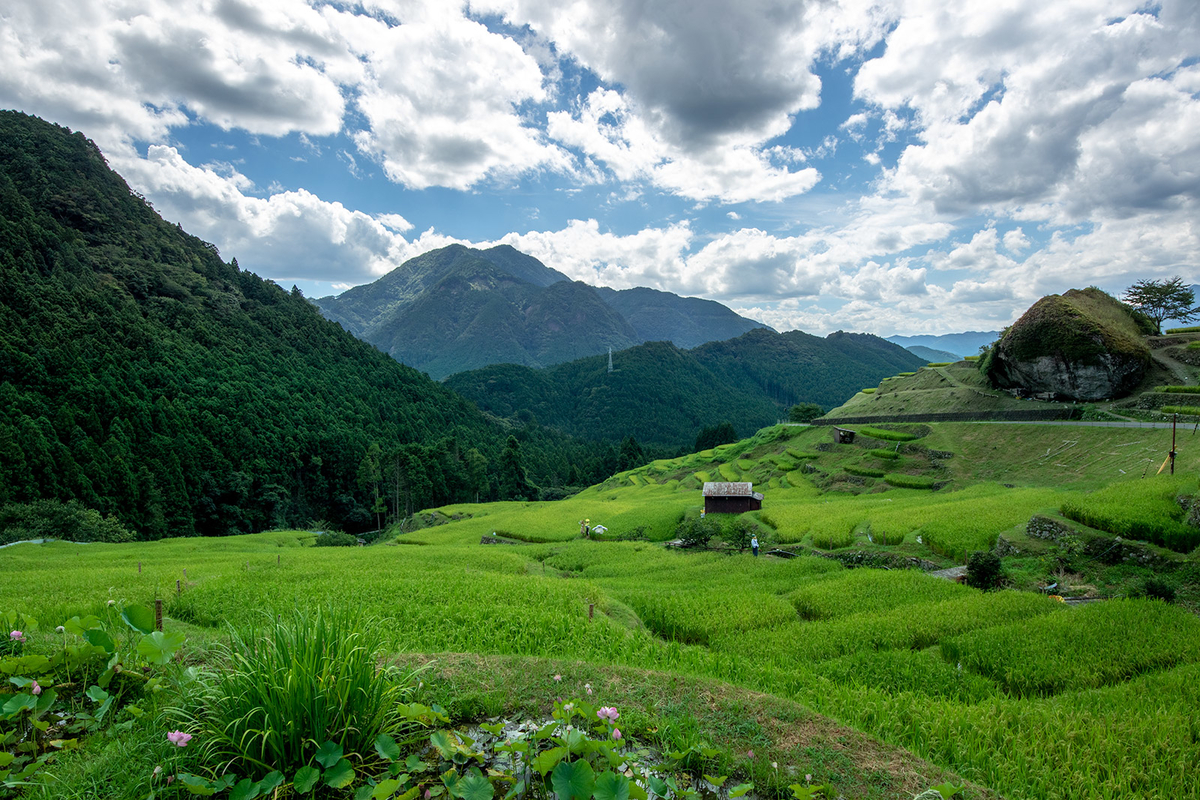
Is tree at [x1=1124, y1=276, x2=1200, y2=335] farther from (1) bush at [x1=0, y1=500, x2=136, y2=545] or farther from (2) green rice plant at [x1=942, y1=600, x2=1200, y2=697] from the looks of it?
(1) bush at [x1=0, y1=500, x2=136, y2=545]

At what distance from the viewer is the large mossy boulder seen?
122 feet

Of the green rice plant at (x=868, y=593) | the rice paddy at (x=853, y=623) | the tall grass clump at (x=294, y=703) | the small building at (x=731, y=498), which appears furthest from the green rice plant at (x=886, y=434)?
the tall grass clump at (x=294, y=703)

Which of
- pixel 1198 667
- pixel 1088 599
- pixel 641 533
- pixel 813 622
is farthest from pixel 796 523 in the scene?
pixel 1198 667

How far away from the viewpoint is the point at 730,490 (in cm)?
3384

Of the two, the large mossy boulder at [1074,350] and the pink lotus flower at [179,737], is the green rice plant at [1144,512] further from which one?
the large mossy boulder at [1074,350]

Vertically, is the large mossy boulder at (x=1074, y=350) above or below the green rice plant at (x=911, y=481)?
above

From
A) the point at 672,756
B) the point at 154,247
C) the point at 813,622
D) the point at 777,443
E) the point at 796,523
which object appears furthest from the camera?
the point at 154,247

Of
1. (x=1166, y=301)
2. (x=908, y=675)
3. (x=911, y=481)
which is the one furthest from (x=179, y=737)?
(x=1166, y=301)

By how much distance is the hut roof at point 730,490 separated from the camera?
3369cm

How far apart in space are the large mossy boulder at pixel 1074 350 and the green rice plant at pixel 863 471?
52.6 ft

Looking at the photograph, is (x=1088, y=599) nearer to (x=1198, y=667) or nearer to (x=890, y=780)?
(x=1198, y=667)

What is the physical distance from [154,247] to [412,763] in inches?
5263

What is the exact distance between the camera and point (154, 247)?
100 meters

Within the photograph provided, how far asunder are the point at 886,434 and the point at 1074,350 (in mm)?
14071
